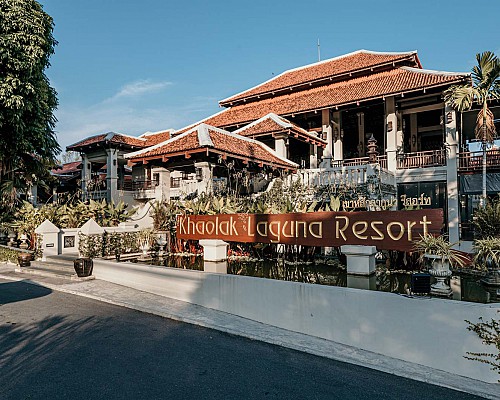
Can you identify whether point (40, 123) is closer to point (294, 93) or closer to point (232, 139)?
point (232, 139)

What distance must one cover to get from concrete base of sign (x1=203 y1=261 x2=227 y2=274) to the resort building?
412 centimetres

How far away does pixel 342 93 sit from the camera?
19.0 metres

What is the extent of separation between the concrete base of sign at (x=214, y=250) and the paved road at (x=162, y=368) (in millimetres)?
1965

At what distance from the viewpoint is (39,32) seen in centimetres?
1559

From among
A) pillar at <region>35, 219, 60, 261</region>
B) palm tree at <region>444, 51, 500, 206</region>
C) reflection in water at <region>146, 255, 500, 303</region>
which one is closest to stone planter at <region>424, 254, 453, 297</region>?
reflection in water at <region>146, 255, 500, 303</region>

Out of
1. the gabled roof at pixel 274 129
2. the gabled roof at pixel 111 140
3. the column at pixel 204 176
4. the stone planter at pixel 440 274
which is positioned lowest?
the stone planter at pixel 440 274

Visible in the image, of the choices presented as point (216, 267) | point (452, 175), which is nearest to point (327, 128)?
point (452, 175)

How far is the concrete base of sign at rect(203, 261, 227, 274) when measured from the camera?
7715 millimetres

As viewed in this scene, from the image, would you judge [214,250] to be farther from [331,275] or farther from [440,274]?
[440,274]

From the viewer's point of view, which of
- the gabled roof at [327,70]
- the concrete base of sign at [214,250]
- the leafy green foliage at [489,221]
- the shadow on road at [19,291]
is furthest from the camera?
the gabled roof at [327,70]

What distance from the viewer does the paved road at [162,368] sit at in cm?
398

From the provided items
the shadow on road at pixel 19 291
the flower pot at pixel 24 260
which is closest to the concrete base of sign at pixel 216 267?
the shadow on road at pixel 19 291

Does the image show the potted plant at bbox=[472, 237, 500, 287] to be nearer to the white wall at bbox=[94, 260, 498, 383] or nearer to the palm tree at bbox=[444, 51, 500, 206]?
the white wall at bbox=[94, 260, 498, 383]

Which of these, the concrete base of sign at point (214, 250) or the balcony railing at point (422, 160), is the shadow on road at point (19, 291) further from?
the balcony railing at point (422, 160)
